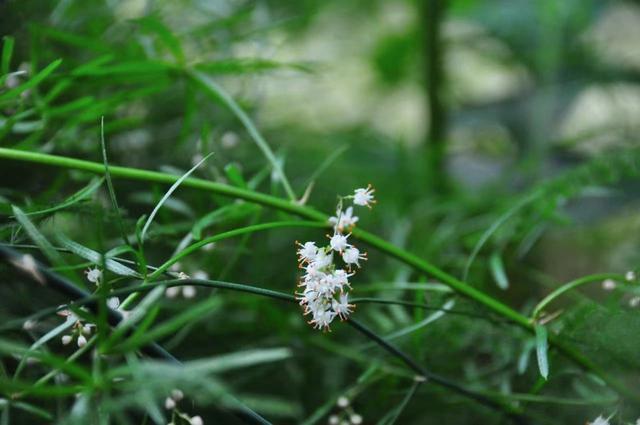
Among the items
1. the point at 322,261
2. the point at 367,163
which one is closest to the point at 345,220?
the point at 322,261

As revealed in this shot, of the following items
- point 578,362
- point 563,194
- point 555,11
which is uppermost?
point 555,11

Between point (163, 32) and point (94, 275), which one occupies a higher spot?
point (163, 32)

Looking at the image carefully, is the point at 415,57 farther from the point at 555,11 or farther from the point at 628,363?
the point at 628,363

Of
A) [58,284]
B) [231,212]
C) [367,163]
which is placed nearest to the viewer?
[58,284]

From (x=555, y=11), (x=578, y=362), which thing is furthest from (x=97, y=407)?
(x=555, y=11)

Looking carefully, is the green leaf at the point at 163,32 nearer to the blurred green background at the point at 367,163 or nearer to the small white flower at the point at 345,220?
the blurred green background at the point at 367,163

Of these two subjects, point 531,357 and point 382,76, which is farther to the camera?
point 382,76

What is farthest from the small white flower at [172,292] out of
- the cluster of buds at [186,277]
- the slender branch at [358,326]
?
the slender branch at [358,326]

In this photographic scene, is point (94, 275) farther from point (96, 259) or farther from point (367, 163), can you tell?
point (367, 163)
